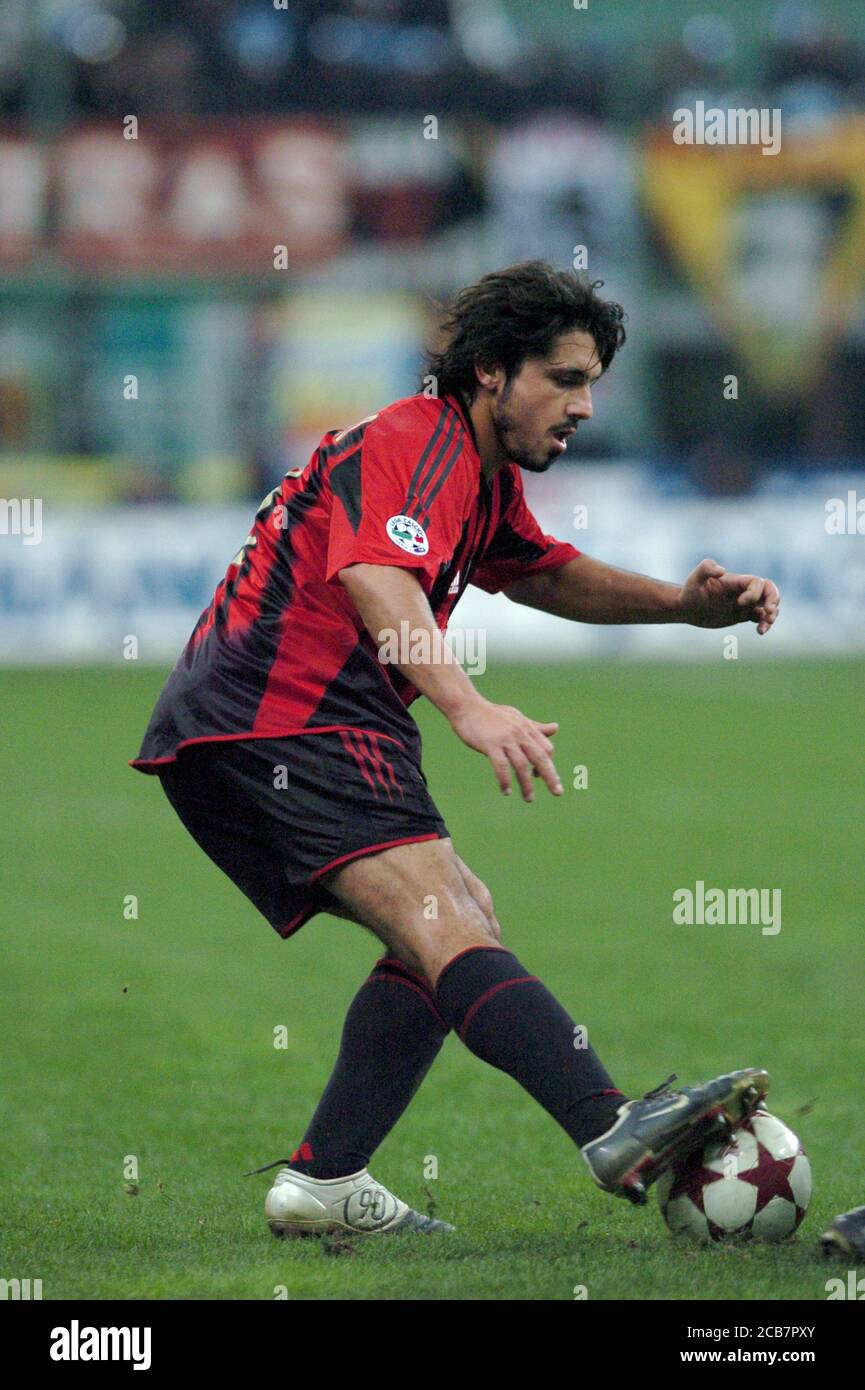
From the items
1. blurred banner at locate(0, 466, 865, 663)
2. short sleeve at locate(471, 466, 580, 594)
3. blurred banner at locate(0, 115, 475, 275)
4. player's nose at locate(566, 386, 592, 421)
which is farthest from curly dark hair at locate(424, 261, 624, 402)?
blurred banner at locate(0, 115, 475, 275)

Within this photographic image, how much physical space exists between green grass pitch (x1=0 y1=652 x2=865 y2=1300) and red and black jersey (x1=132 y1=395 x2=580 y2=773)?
1.04 m

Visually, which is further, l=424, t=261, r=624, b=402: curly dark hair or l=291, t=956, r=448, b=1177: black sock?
l=291, t=956, r=448, b=1177: black sock

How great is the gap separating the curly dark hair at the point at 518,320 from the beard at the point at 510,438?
6cm

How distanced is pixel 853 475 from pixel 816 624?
2.00 meters

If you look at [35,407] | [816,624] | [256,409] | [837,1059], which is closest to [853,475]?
[816,624]

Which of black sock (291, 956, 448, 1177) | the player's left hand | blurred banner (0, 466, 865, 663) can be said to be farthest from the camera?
blurred banner (0, 466, 865, 663)

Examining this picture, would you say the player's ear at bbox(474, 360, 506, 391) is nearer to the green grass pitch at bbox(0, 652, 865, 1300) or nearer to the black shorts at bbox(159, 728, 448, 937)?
the black shorts at bbox(159, 728, 448, 937)

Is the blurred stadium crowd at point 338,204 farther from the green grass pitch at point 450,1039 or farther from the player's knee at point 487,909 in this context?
the player's knee at point 487,909

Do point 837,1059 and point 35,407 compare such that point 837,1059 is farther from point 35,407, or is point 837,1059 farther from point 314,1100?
point 35,407

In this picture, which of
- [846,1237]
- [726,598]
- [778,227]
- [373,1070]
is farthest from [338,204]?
[846,1237]

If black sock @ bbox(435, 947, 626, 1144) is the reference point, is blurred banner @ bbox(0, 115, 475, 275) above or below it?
above

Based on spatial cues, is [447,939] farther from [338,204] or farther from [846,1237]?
[338,204]

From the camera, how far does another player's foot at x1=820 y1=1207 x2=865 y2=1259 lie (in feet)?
12.8

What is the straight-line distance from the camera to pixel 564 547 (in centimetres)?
473
